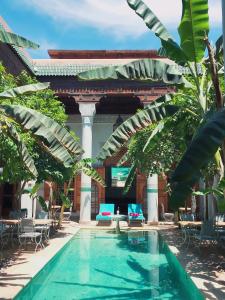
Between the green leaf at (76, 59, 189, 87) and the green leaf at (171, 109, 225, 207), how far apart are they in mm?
2141

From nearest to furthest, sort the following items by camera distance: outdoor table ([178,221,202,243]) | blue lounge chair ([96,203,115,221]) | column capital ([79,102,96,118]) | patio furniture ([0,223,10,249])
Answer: patio furniture ([0,223,10,249]), outdoor table ([178,221,202,243]), blue lounge chair ([96,203,115,221]), column capital ([79,102,96,118])

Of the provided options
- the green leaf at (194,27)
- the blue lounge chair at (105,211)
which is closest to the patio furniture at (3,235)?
the blue lounge chair at (105,211)

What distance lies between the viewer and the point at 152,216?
18578 mm

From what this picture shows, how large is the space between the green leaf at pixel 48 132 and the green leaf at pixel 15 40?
3.31 feet

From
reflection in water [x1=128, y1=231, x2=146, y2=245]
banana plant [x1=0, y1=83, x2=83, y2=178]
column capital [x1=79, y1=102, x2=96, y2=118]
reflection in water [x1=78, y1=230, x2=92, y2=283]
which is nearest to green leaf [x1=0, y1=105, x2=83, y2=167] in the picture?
banana plant [x1=0, y1=83, x2=83, y2=178]

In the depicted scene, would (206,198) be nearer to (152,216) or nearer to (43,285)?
(152,216)

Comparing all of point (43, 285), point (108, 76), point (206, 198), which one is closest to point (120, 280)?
point (43, 285)

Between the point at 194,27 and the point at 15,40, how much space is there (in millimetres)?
2751

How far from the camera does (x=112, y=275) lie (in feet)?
27.1

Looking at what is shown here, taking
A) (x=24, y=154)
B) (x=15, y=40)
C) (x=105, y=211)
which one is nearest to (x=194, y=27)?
(x=15, y=40)

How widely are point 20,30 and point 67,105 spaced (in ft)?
43.2

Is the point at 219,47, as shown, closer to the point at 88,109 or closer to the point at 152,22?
the point at 152,22

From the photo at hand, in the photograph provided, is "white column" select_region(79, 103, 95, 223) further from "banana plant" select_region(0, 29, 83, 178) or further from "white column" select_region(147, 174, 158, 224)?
"banana plant" select_region(0, 29, 83, 178)

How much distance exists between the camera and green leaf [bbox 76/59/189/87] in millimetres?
5691
